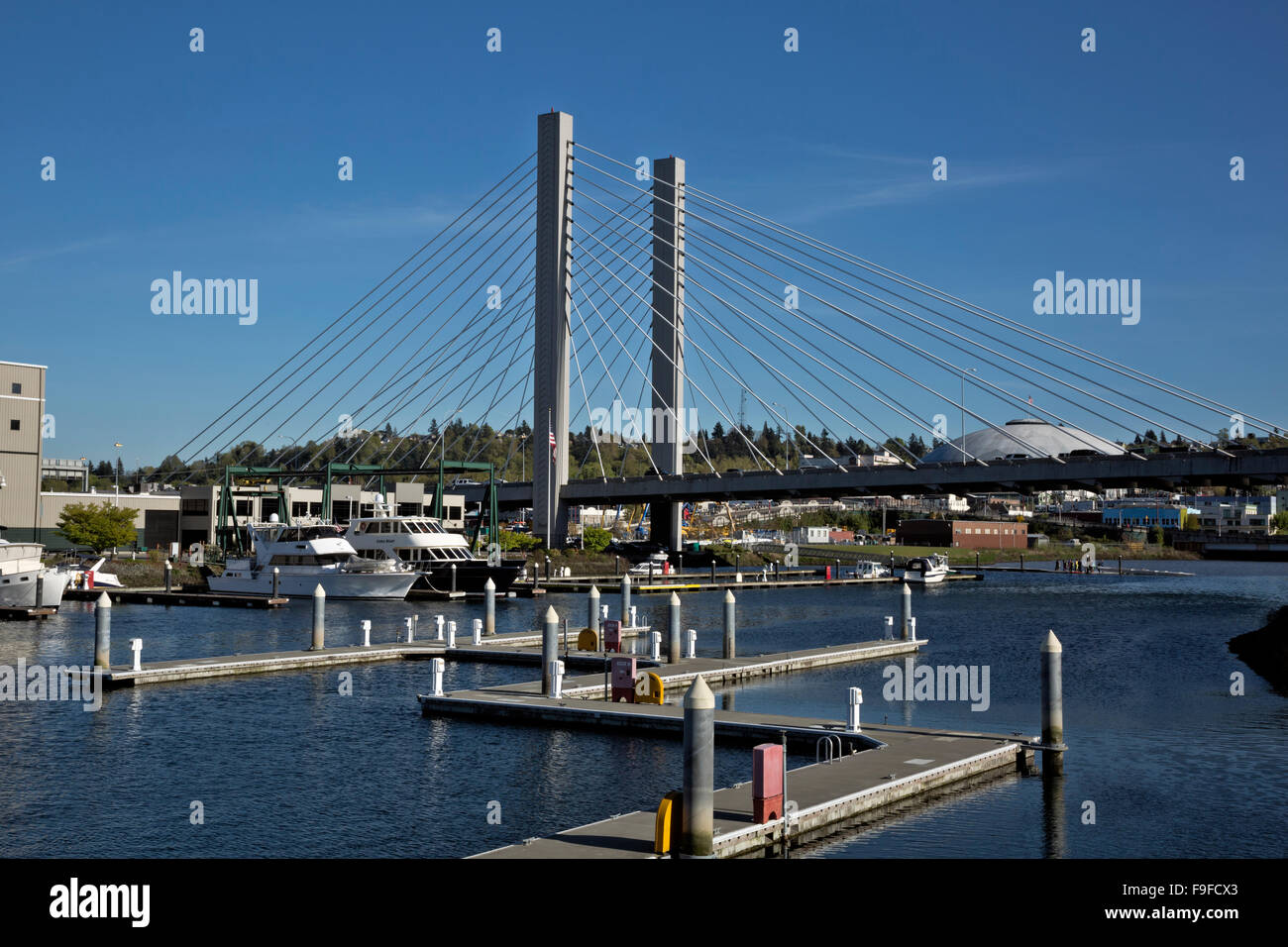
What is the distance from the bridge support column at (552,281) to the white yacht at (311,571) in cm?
2263

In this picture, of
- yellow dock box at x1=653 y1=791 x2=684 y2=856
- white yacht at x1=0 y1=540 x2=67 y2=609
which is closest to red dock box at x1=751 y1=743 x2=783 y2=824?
yellow dock box at x1=653 y1=791 x2=684 y2=856

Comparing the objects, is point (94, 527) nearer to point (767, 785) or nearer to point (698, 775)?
point (767, 785)

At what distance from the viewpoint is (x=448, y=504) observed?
141 metres

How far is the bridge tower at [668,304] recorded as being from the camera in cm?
10206

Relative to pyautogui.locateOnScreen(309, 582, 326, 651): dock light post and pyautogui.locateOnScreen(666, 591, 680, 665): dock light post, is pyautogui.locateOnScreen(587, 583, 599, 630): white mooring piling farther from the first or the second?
pyautogui.locateOnScreen(309, 582, 326, 651): dock light post

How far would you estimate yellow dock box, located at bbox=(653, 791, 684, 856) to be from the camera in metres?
17.3

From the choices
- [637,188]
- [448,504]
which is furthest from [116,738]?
[448,504]

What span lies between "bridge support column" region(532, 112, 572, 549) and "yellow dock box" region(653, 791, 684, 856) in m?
79.6

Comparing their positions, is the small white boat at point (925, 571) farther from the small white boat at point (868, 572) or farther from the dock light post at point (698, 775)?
the dock light post at point (698, 775)

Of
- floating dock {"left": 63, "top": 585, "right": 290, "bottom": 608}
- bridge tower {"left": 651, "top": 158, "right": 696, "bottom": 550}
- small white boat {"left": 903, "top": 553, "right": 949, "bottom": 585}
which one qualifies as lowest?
small white boat {"left": 903, "top": 553, "right": 949, "bottom": 585}

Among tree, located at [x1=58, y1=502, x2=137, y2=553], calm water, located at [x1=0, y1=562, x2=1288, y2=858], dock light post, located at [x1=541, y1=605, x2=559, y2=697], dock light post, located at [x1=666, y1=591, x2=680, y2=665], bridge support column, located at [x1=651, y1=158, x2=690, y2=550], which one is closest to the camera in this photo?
calm water, located at [x1=0, y1=562, x2=1288, y2=858]

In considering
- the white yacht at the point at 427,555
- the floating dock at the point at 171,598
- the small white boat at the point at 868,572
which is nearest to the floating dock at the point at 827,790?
the floating dock at the point at 171,598

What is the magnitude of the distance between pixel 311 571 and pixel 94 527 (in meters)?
38.6

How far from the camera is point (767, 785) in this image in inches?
750
